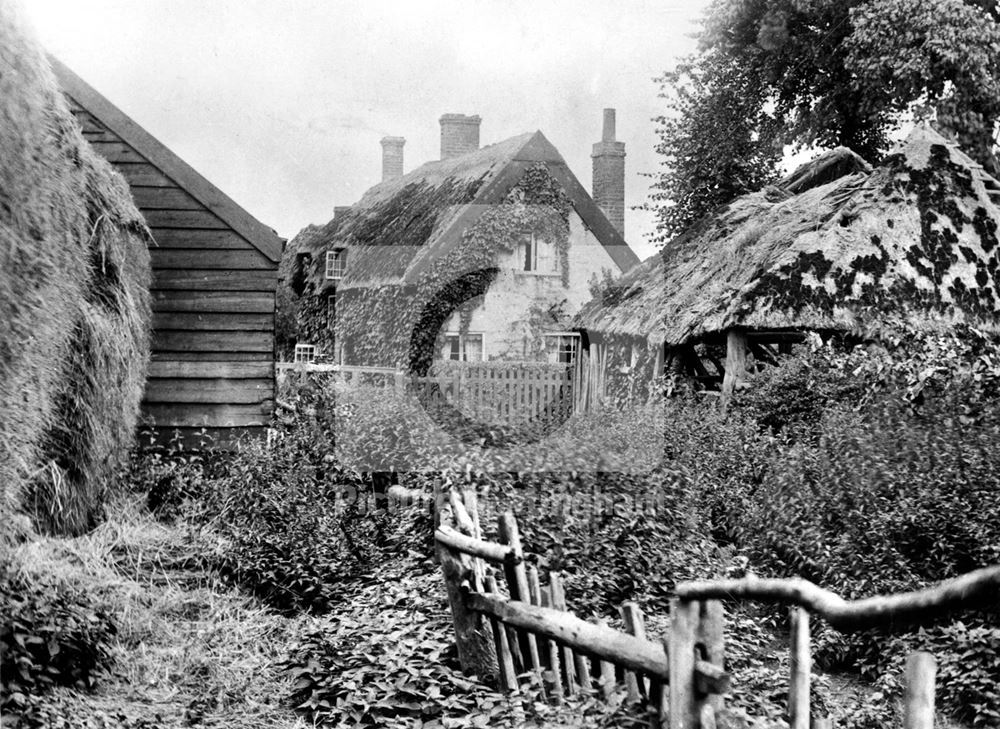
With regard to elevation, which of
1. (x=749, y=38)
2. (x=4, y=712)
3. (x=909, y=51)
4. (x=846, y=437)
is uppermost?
(x=749, y=38)

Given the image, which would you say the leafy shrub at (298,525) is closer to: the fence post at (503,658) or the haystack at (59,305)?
the haystack at (59,305)

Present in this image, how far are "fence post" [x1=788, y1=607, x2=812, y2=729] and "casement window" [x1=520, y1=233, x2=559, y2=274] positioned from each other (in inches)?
853

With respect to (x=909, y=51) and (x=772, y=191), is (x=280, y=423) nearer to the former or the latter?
(x=772, y=191)

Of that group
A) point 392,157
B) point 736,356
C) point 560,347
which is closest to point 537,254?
point 560,347

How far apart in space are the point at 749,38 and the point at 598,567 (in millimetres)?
20399

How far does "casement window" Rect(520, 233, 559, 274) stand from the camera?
963 inches

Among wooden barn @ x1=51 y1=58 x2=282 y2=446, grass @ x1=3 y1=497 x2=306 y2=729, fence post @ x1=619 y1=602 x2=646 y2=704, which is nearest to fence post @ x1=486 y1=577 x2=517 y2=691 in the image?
fence post @ x1=619 y1=602 x2=646 y2=704

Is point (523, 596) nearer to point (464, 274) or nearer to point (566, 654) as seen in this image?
point (566, 654)

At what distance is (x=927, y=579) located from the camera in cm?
716

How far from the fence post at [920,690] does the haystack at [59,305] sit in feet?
16.2

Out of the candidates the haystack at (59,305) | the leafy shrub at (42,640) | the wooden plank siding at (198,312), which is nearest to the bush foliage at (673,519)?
the wooden plank siding at (198,312)

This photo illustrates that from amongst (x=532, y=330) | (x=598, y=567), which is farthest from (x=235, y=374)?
(x=532, y=330)

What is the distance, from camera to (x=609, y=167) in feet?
93.0

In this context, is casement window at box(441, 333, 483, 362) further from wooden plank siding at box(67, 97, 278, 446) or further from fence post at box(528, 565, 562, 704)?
fence post at box(528, 565, 562, 704)
